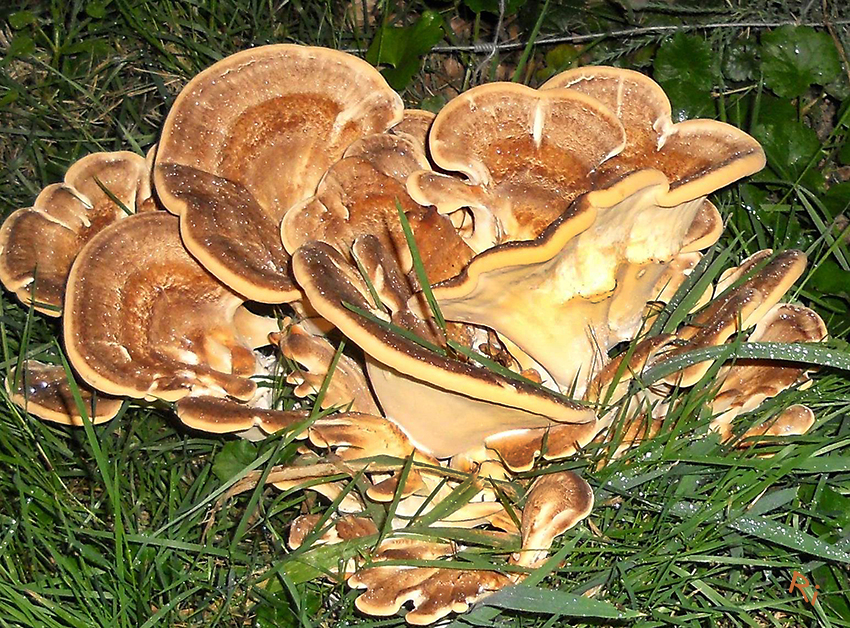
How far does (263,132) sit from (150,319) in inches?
33.7

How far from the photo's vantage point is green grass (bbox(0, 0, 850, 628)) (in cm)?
342

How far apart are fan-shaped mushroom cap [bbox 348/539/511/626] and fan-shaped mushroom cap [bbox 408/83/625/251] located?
4.22 ft

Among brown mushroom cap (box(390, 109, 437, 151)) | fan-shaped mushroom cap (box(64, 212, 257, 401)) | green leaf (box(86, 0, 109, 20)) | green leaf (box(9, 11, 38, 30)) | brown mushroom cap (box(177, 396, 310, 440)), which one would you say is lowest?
brown mushroom cap (box(177, 396, 310, 440))

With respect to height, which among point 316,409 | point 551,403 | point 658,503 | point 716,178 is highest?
point 716,178

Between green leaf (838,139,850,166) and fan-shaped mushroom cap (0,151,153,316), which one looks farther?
green leaf (838,139,850,166)

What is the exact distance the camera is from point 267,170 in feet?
11.4

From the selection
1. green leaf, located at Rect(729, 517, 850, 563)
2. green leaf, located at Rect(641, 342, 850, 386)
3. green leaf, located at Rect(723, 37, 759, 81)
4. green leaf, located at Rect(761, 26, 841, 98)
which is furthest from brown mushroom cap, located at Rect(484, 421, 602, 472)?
green leaf, located at Rect(723, 37, 759, 81)

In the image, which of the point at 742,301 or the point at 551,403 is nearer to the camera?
the point at 551,403

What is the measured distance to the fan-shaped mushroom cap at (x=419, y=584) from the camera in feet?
10.4

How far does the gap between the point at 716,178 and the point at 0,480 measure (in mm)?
3186

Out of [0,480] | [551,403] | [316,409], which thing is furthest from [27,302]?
[551,403]

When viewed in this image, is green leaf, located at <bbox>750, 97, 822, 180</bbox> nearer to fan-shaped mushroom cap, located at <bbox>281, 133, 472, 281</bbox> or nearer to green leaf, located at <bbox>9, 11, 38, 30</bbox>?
fan-shaped mushroom cap, located at <bbox>281, 133, 472, 281</bbox>

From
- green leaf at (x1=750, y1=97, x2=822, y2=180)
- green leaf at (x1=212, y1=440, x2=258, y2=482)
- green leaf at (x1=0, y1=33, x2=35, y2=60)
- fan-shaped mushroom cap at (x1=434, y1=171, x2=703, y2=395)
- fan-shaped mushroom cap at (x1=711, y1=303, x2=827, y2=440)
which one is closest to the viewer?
fan-shaped mushroom cap at (x1=434, y1=171, x2=703, y2=395)

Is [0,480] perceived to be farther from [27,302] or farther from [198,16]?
[198,16]
